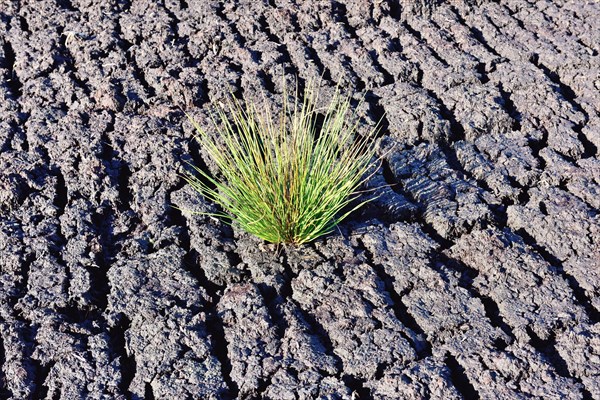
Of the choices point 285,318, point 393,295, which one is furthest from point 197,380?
point 393,295

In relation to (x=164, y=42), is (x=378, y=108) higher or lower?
higher

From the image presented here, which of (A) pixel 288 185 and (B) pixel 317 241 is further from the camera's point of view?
(B) pixel 317 241

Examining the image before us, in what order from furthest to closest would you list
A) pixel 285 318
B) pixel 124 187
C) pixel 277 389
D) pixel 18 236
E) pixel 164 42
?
1. pixel 164 42
2. pixel 124 187
3. pixel 18 236
4. pixel 285 318
5. pixel 277 389

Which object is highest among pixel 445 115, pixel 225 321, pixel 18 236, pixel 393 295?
pixel 445 115

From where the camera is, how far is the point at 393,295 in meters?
2.78

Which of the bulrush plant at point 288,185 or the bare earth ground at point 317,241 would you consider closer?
the bare earth ground at point 317,241

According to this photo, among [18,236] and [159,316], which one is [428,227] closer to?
[159,316]

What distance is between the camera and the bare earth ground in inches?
99.9

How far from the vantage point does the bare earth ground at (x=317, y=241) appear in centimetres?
254

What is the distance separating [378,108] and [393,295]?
1.18 m

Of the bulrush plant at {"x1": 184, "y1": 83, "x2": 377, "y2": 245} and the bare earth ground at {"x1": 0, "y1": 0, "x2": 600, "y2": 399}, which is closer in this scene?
the bare earth ground at {"x1": 0, "y1": 0, "x2": 600, "y2": 399}

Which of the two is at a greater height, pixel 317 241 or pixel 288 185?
pixel 288 185

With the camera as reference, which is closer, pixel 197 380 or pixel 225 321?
pixel 197 380

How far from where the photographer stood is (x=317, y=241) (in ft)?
9.77
